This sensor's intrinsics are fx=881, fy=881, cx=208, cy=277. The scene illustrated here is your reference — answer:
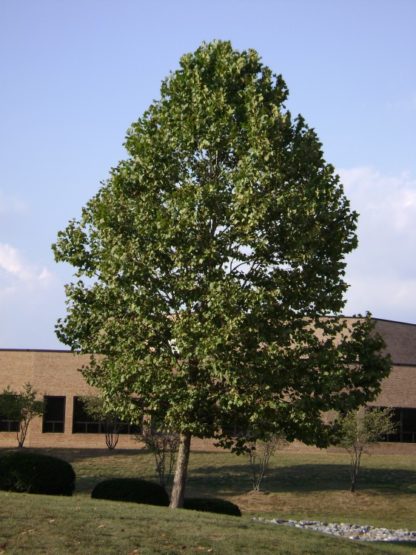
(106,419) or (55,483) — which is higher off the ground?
(106,419)

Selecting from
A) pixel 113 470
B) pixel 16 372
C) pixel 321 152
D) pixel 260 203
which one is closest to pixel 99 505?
pixel 260 203

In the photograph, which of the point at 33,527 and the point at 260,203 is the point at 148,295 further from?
the point at 33,527

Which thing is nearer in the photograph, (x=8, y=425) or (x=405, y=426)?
(x=8, y=425)

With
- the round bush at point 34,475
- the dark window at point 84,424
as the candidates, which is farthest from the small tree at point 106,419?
the round bush at point 34,475

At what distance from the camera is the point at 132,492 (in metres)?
24.4

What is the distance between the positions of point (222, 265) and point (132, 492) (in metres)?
6.75

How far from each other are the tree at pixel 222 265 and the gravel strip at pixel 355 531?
744cm

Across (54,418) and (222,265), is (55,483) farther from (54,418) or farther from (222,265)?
(54,418)

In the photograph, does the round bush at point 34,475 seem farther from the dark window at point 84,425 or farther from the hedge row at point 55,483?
the dark window at point 84,425

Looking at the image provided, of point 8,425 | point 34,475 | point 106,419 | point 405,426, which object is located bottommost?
point 8,425

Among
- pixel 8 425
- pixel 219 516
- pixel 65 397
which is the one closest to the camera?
pixel 219 516

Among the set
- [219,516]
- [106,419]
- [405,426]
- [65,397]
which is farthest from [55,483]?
[405,426]

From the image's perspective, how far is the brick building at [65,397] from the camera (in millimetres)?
56812

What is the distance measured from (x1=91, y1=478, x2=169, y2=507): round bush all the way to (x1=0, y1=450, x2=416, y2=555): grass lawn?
6.38 ft
